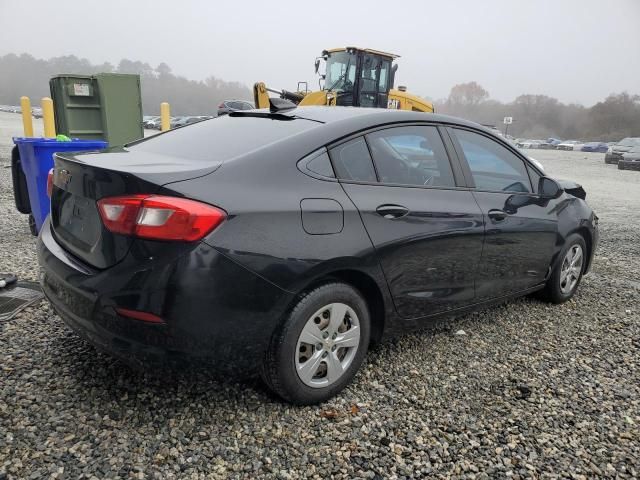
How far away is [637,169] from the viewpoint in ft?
78.4

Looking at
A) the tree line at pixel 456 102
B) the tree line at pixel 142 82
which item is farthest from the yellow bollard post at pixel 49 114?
the tree line at pixel 142 82

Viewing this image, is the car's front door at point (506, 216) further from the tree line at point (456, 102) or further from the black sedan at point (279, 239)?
the tree line at point (456, 102)

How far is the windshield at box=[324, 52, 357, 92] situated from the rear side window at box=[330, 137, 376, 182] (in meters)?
10.9

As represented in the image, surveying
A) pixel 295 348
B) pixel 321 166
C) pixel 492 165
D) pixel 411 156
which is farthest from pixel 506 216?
pixel 295 348

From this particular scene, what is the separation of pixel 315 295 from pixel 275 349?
0.31 m

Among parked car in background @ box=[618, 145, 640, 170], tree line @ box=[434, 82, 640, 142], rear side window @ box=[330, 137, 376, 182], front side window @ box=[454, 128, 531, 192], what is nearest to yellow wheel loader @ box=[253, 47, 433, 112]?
front side window @ box=[454, 128, 531, 192]

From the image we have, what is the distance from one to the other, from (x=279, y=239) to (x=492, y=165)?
80.1 inches

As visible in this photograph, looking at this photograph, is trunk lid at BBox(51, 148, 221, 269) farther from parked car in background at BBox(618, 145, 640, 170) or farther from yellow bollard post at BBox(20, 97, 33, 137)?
parked car in background at BBox(618, 145, 640, 170)

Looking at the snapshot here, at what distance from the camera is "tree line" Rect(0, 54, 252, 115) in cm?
9400

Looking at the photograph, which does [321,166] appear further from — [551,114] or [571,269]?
[551,114]

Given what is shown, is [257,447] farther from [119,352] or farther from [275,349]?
[119,352]

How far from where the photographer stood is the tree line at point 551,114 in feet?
242

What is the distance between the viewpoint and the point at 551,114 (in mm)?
84750

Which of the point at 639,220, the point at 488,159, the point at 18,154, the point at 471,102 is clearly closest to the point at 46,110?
the point at 18,154
